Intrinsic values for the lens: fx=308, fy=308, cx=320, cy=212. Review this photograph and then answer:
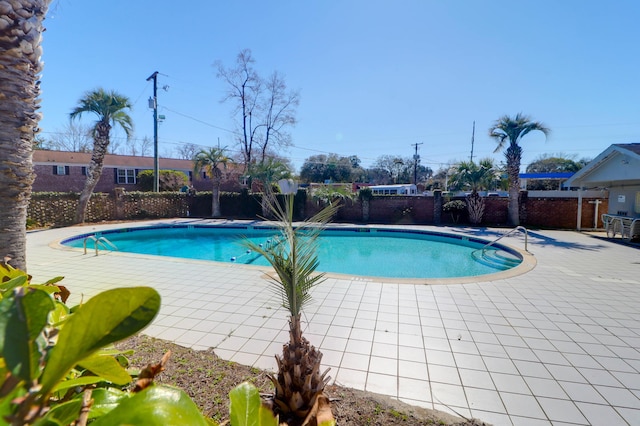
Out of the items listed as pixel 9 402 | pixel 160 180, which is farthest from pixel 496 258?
pixel 160 180

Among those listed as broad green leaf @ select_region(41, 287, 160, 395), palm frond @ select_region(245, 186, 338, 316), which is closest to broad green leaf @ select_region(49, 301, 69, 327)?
broad green leaf @ select_region(41, 287, 160, 395)

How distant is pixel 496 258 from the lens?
29.8 feet

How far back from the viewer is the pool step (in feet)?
27.4

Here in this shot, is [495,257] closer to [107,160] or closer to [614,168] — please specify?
[614,168]

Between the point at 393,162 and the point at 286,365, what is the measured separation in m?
51.0

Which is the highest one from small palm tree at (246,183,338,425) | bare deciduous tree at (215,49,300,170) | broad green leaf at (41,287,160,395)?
bare deciduous tree at (215,49,300,170)

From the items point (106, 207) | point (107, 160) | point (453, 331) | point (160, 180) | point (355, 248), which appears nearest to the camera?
point (453, 331)

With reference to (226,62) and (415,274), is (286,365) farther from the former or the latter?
(226,62)

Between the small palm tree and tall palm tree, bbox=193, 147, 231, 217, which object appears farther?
tall palm tree, bbox=193, 147, 231, 217

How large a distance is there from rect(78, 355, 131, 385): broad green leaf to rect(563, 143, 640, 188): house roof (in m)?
14.1

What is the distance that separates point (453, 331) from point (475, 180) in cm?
1252

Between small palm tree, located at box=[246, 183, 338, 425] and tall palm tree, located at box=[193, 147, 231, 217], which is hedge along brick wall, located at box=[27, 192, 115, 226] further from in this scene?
small palm tree, located at box=[246, 183, 338, 425]

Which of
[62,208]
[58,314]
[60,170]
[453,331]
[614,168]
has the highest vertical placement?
[60,170]

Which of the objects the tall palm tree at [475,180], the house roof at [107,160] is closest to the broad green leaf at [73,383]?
the tall palm tree at [475,180]
